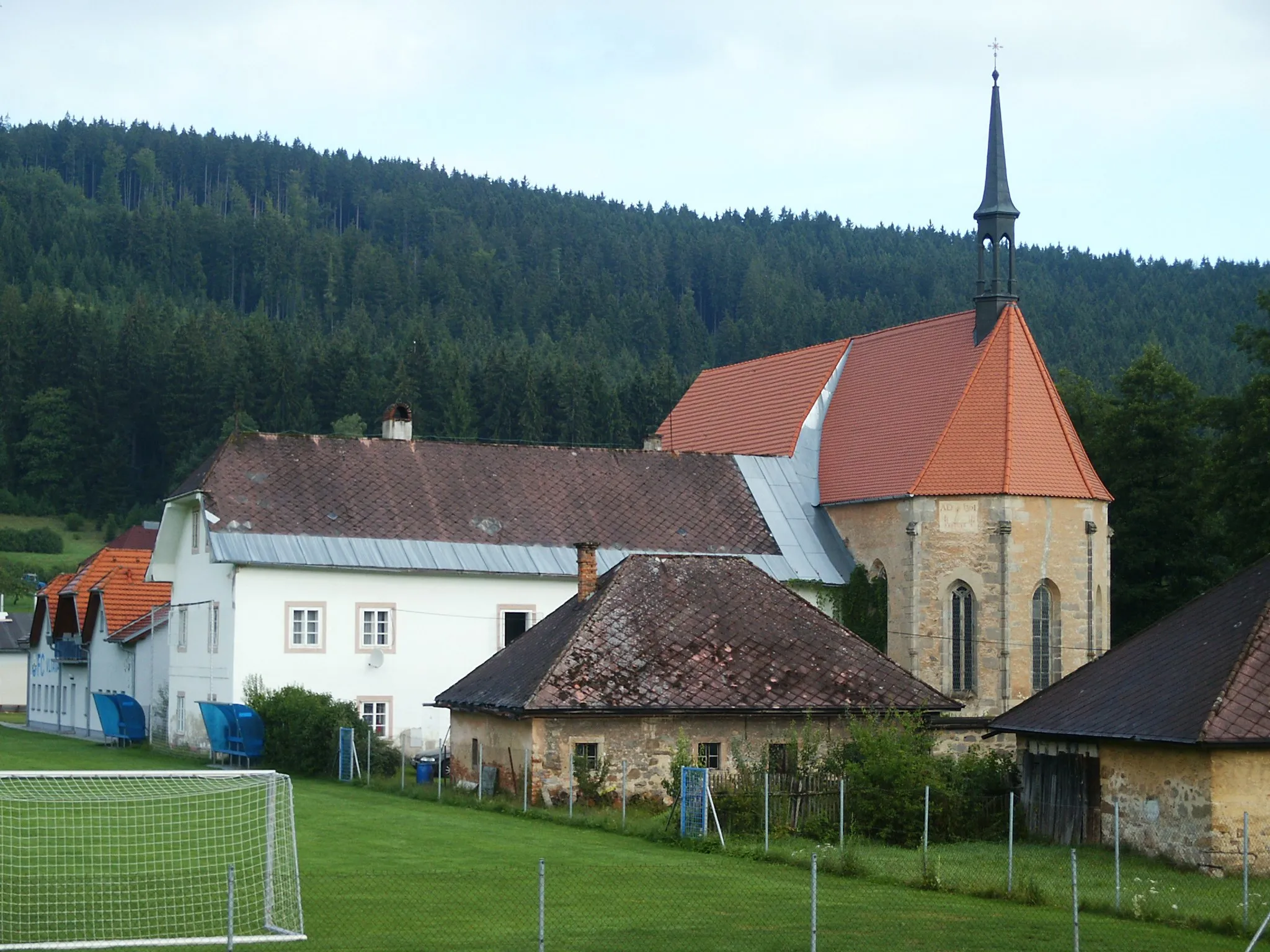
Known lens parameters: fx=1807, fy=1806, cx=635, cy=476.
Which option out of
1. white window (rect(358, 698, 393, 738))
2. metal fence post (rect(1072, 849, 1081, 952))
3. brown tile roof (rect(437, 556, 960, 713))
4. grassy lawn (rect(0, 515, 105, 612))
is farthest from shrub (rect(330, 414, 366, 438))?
metal fence post (rect(1072, 849, 1081, 952))

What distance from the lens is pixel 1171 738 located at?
25.4 meters

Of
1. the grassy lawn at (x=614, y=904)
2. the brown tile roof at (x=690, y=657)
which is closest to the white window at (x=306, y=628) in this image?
the brown tile roof at (x=690, y=657)

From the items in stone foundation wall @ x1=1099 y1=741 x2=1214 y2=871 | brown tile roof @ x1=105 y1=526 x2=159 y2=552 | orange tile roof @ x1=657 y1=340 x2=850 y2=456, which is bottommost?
stone foundation wall @ x1=1099 y1=741 x2=1214 y2=871

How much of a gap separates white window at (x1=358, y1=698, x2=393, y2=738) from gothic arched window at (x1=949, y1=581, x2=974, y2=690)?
13661 millimetres

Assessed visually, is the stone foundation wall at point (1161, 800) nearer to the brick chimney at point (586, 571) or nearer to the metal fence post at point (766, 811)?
the metal fence post at point (766, 811)

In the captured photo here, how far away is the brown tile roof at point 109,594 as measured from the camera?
174 ft

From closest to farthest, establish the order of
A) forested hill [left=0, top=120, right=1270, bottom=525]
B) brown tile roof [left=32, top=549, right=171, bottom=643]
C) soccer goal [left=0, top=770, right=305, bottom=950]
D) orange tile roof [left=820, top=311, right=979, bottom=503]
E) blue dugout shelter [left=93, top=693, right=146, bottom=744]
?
soccer goal [left=0, top=770, right=305, bottom=950] < orange tile roof [left=820, top=311, right=979, bottom=503] < blue dugout shelter [left=93, top=693, right=146, bottom=744] < brown tile roof [left=32, top=549, right=171, bottom=643] < forested hill [left=0, top=120, right=1270, bottom=525]

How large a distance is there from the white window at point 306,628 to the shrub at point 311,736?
8.53 feet

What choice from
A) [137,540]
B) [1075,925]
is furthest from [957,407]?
[137,540]

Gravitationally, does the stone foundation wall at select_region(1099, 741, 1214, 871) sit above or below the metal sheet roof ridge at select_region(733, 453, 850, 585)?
below

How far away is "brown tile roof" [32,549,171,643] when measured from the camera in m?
53.1

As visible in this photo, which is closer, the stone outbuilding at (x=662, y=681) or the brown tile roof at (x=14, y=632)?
the stone outbuilding at (x=662, y=681)

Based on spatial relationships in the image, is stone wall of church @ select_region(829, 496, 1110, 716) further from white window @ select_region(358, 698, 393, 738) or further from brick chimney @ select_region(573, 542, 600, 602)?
white window @ select_region(358, 698, 393, 738)

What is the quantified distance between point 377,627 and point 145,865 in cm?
2122
